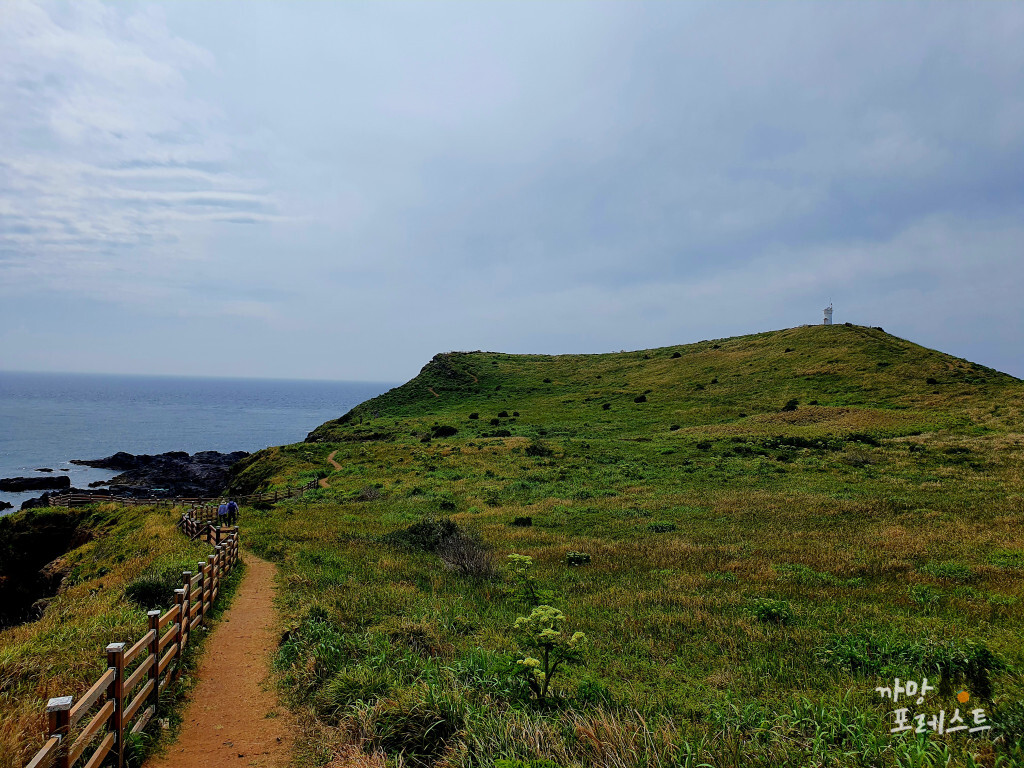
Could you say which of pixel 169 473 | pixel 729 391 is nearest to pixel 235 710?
pixel 729 391

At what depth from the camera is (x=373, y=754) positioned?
5.62 m

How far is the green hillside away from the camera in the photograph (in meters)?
5.56

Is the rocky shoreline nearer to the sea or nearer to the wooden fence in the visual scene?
the sea

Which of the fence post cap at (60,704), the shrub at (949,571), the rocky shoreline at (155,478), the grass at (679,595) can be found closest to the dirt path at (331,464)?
the grass at (679,595)

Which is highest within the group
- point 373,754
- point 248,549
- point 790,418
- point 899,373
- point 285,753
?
point 899,373

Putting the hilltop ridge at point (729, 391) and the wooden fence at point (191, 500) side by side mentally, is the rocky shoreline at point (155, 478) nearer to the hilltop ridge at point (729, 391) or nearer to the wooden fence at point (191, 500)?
the wooden fence at point (191, 500)

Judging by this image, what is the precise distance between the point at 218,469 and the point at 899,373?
87212 mm

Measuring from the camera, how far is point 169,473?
6756 cm

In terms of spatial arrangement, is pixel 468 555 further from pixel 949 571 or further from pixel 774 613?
pixel 949 571

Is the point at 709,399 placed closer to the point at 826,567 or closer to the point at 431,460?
the point at 431,460

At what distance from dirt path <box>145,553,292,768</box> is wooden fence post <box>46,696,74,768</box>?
5.68 ft

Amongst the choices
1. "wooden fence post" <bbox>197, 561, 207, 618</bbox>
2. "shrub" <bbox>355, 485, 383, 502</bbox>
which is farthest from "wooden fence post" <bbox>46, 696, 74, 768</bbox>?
"shrub" <bbox>355, 485, 383, 502</bbox>

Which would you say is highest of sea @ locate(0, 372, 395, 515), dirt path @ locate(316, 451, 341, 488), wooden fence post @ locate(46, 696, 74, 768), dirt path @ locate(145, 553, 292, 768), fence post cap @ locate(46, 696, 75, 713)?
fence post cap @ locate(46, 696, 75, 713)

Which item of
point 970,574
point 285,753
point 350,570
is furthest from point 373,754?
point 970,574
